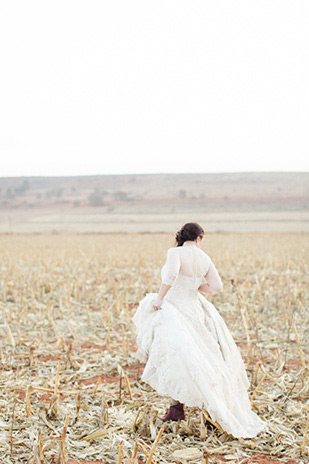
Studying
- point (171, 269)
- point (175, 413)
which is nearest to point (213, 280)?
point (171, 269)

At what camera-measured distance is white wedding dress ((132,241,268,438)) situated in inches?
153

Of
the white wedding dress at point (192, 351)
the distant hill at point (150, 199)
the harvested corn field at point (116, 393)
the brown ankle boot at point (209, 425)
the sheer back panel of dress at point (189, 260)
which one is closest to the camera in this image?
the harvested corn field at point (116, 393)

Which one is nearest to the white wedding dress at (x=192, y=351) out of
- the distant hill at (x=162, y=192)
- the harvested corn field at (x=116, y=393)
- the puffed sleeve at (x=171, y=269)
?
the puffed sleeve at (x=171, y=269)

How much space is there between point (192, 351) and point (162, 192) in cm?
9069

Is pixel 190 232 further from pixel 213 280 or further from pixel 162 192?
pixel 162 192

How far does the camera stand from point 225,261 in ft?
50.0

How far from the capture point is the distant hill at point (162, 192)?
86.8 metres

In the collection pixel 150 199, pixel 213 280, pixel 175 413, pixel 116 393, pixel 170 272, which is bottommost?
pixel 116 393

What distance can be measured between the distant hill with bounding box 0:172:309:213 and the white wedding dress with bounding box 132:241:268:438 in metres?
80.9

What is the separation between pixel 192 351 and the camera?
3.95 metres

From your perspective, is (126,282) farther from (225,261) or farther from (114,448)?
(114,448)

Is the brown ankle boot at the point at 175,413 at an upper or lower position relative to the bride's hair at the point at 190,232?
lower

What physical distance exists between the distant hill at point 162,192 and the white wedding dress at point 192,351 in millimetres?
80944

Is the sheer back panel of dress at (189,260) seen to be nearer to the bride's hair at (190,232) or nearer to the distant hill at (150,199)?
the bride's hair at (190,232)
